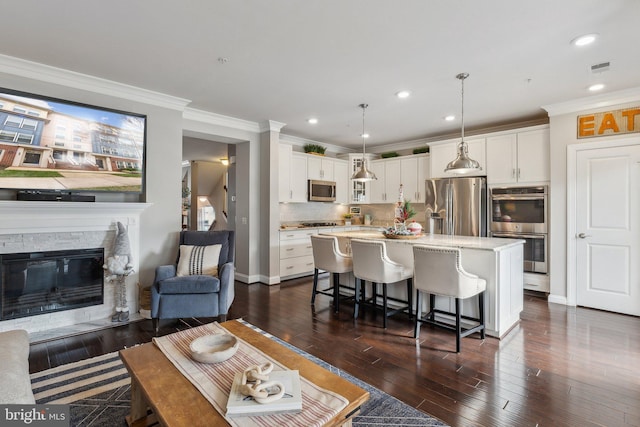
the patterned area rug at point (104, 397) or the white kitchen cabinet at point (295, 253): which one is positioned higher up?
the white kitchen cabinet at point (295, 253)

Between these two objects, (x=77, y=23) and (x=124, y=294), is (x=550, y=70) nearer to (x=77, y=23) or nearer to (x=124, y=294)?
(x=77, y=23)

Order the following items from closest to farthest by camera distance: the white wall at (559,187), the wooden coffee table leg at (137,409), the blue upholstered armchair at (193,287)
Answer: the wooden coffee table leg at (137,409) < the blue upholstered armchair at (193,287) < the white wall at (559,187)

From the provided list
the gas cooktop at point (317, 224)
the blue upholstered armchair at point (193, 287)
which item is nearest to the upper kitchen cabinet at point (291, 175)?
the gas cooktop at point (317, 224)

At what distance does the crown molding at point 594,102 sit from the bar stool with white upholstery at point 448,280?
2.86 metres

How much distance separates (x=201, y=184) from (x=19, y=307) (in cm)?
608

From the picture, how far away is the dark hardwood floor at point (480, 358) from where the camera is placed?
6.71ft

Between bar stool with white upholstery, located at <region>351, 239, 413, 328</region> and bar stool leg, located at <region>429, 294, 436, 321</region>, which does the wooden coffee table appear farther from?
bar stool leg, located at <region>429, 294, 436, 321</region>

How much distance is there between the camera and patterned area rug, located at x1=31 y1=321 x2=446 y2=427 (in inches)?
75.4

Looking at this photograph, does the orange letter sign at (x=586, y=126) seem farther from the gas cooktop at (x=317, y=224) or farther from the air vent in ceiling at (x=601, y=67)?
the gas cooktop at (x=317, y=224)

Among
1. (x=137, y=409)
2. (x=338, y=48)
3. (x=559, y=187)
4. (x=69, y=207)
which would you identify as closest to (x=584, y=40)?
(x=338, y=48)

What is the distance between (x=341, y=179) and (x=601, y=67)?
4.42m

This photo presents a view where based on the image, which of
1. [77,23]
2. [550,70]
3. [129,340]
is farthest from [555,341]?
[77,23]

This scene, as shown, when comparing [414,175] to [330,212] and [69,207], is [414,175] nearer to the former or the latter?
[330,212]

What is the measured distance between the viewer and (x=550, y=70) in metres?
3.22
